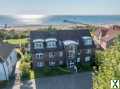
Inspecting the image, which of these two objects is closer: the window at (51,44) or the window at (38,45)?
the window at (38,45)

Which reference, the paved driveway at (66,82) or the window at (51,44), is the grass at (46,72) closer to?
the paved driveway at (66,82)

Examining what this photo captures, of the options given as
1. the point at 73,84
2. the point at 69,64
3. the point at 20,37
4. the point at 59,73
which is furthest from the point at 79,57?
the point at 20,37

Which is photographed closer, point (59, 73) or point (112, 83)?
point (112, 83)

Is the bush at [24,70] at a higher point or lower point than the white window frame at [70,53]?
lower

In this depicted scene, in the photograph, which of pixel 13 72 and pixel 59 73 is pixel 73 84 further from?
pixel 13 72

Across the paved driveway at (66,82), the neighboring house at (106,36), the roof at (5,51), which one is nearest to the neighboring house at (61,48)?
the roof at (5,51)

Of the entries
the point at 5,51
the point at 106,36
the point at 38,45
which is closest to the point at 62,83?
Result: the point at 38,45

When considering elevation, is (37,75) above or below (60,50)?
below

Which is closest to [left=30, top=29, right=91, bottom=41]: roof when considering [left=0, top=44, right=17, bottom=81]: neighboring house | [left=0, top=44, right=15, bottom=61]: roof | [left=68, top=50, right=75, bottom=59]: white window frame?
[left=68, top=50, right=75, bottom=59]: white window frame
